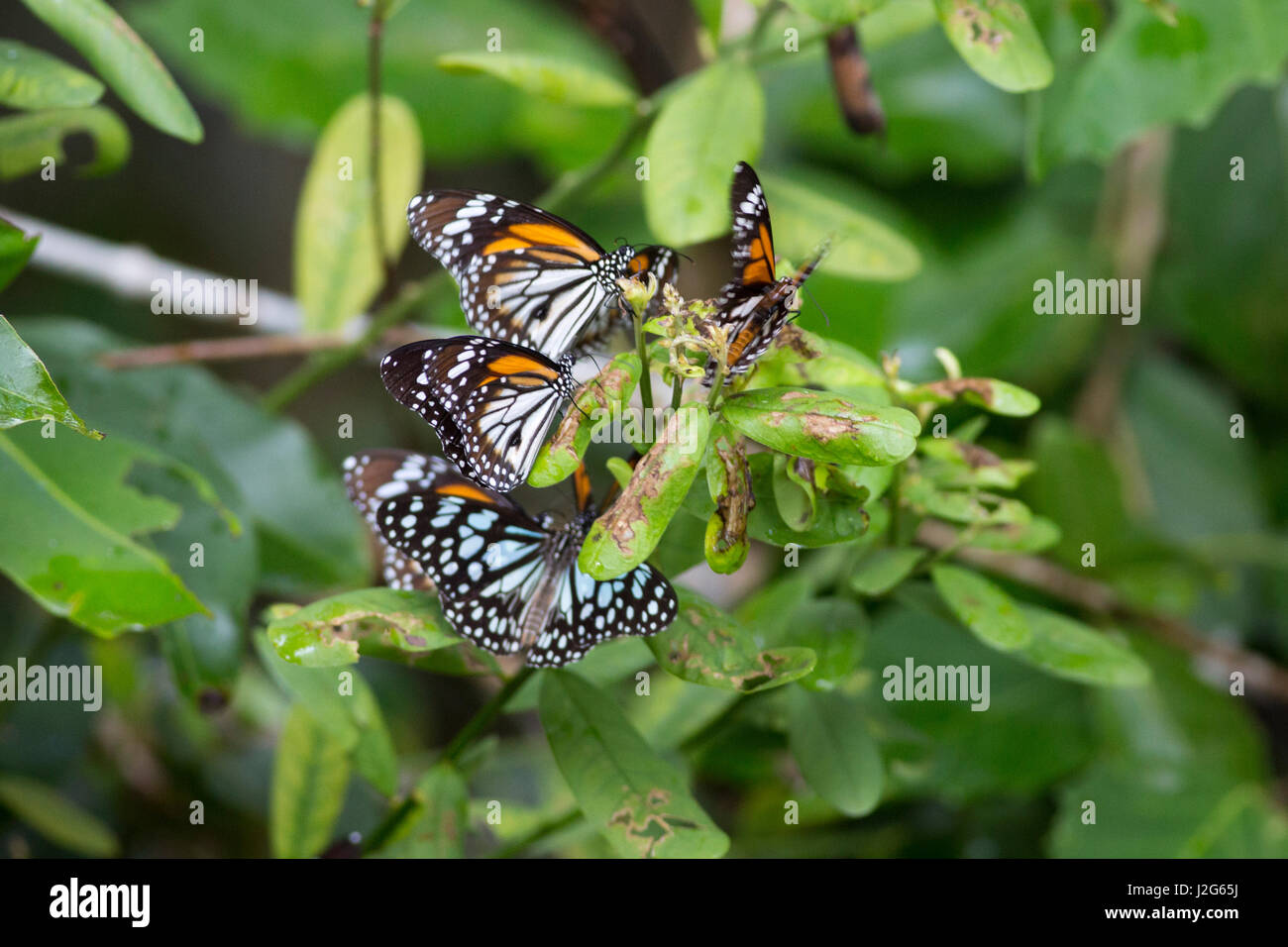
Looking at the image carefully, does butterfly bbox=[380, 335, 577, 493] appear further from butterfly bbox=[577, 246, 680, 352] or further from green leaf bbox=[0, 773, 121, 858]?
green leaf bbox=[0, 773, 121, 858]

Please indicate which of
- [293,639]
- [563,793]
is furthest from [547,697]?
[563,793]

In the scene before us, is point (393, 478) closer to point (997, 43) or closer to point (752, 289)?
point (752, 289)

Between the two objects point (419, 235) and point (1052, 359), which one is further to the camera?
point (1052, 359)

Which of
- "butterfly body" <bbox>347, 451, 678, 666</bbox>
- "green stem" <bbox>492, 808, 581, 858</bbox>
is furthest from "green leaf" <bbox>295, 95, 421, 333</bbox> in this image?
"green stem" <bbox>492, 808, 581, 858</bbox>

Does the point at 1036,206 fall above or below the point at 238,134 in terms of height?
below

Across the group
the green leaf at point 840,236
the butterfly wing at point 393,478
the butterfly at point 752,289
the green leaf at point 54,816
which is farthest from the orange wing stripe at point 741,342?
the green leaf at point 54,816

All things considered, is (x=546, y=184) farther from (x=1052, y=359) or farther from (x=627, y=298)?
(x=627, y=298)

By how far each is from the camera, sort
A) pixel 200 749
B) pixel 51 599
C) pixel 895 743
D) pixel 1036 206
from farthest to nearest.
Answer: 1. pixel 1036 206
2. pixel 200 749
3. pixel 895 743
4. pixel 51 599
